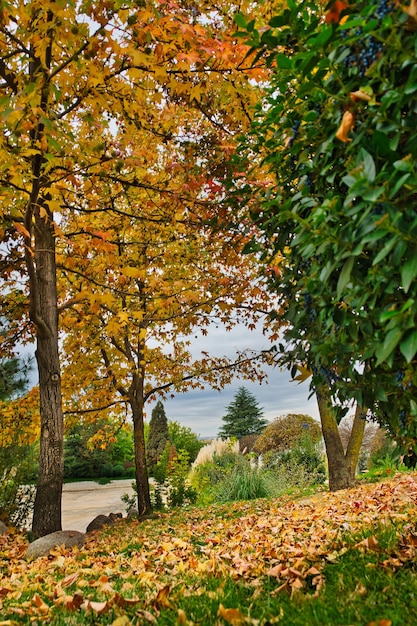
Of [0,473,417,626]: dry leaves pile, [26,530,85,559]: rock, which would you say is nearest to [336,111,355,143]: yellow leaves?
[0,473,417,626]: dry leaves pile

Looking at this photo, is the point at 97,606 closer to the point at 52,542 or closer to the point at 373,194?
the point at 373,194

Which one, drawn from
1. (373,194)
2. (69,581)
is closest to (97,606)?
(69,581)

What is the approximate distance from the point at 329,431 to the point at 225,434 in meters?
19.4

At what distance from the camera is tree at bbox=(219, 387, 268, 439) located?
26.4 meters

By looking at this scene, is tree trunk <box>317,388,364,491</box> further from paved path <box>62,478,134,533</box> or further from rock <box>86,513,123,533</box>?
paved path <box>62,478,134,533</box>

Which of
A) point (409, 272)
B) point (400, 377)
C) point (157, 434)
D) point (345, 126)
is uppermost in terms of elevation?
point (345, 126)

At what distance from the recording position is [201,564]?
3.04 metres

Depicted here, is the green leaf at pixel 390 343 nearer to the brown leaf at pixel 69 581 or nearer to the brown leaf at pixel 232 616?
the brown leaf at pixel 232 616

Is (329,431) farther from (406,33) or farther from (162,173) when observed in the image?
(406,33)

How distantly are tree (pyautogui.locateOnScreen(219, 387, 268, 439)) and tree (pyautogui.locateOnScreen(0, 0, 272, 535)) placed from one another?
2047 centimetres

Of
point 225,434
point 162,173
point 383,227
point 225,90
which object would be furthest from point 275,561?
point 225,434

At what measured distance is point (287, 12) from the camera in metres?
1.91

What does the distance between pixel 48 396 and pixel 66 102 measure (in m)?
3.56

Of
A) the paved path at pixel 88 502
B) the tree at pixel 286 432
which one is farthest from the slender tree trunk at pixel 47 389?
the tree at pixel 286 432
